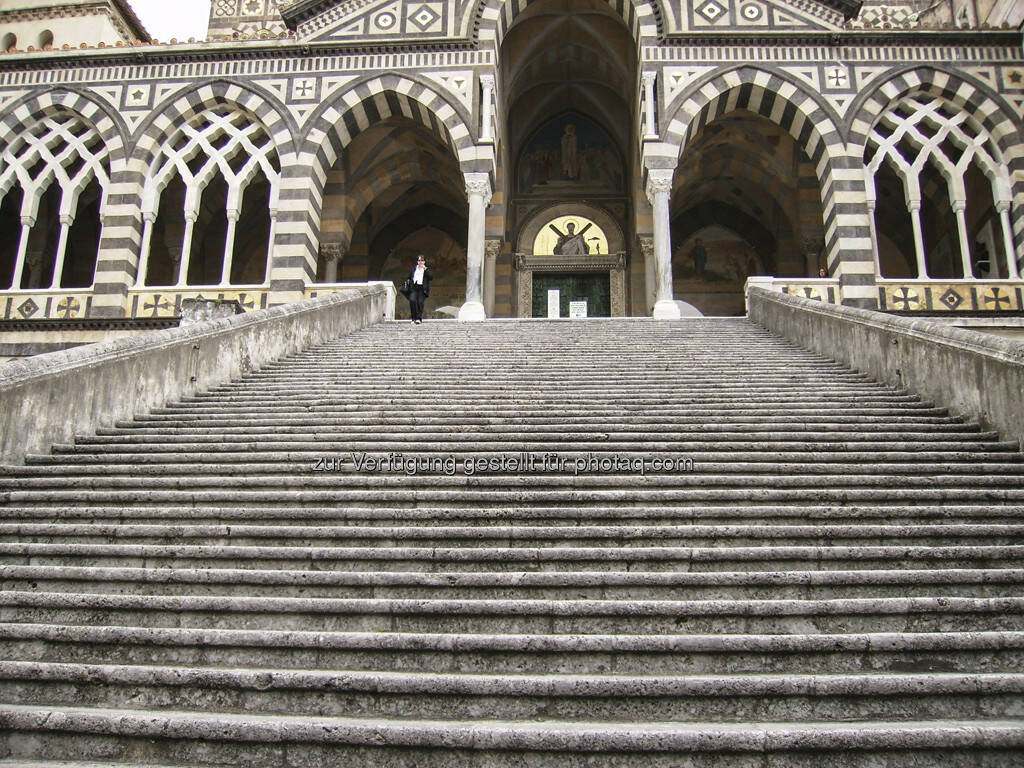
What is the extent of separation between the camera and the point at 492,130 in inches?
642

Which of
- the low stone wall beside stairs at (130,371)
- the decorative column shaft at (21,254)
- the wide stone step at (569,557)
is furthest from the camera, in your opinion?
the decorative column shaft at (21,254)

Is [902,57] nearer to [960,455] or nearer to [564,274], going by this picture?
[564,274]

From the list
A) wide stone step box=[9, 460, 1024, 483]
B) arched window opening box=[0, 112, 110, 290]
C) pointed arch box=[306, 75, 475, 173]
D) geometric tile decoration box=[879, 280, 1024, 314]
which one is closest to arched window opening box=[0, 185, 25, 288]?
arched window opening box=[0, 112, 110, 290]

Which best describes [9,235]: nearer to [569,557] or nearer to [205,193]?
[205,193]

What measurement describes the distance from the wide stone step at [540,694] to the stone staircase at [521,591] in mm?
11

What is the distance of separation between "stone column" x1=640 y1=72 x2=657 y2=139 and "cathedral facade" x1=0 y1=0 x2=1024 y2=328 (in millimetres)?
43

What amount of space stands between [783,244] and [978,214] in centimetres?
505

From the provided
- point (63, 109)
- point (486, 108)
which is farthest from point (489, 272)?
point (63, 109)

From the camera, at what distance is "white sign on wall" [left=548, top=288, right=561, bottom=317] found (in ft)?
71.0

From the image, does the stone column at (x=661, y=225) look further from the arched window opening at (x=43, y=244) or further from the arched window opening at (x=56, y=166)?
the arched window opening at (x=43, y=244)

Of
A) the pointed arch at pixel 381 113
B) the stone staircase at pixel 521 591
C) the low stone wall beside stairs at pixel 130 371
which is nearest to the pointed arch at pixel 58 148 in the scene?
the pointed arch at pixel 381 113

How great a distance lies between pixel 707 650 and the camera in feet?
12.2

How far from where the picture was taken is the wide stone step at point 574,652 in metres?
3.69

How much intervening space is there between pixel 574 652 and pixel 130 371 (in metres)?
6.06
